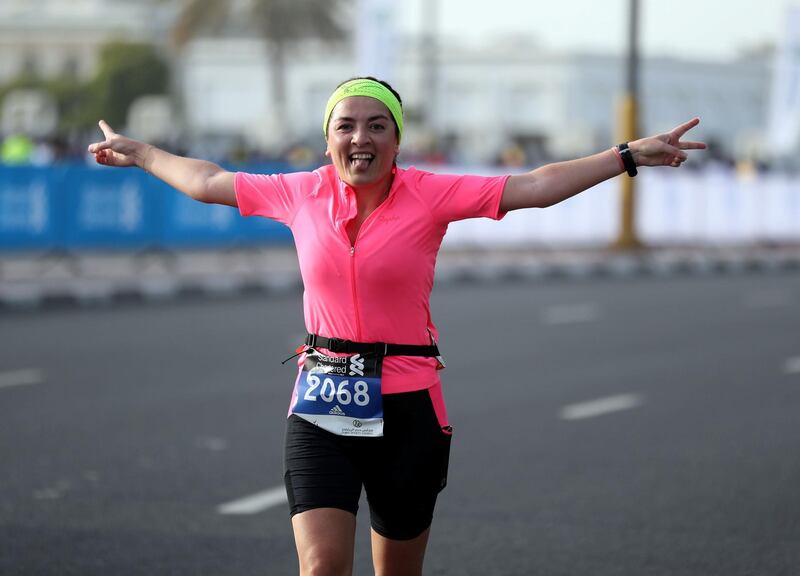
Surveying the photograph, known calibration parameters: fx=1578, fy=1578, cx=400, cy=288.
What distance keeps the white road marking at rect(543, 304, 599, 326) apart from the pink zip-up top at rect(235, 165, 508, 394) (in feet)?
A: 39.5

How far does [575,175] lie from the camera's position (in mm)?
4969

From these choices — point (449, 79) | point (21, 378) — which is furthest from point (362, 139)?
point (449, 79)

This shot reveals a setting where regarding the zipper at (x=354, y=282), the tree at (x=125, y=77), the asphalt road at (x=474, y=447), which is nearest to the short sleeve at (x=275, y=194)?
the zipper at (x=354, y=282)

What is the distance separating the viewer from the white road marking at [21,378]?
1187 centimetres

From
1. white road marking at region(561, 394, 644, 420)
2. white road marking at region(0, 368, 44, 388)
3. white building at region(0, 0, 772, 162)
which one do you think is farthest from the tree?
white road marking at region(561, 394, 644, 420)

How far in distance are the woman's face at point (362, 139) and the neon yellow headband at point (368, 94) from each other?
0.02 metres

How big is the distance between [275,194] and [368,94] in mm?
476

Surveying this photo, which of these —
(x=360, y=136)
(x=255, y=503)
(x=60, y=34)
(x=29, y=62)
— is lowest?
(x=255, y=503)

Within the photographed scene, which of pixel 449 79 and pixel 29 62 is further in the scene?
pixel 29 62

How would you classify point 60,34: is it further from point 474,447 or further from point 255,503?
point 255,503

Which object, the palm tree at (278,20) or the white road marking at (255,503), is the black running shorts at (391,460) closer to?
the white road marking at (255,503)

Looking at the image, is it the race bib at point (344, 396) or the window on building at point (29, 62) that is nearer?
the race bib at point (344, 396)

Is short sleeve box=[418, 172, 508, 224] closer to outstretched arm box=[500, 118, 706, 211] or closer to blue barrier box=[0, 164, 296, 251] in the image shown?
outstretched arm box=[500, 118, 706, 211]

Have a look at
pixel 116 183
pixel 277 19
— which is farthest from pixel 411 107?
pixel 116 183
